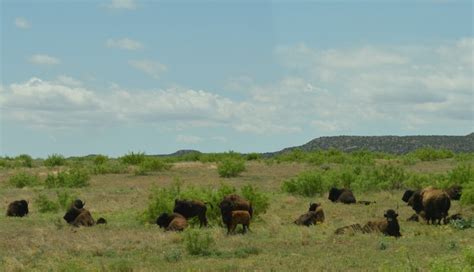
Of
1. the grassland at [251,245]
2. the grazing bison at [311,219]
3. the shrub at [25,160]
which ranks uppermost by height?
the shrub at [25,160]

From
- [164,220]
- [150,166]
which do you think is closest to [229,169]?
[150,166]

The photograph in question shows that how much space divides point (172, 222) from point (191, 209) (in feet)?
3.40

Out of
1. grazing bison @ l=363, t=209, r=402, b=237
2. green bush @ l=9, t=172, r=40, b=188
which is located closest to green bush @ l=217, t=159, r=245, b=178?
green bush @ l=9, t=172, r=40, b=188

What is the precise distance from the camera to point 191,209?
2175 cm

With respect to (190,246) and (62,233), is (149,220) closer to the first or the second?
(62,233)

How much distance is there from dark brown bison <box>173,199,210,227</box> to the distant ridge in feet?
249

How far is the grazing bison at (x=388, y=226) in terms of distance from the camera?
62.3 feet

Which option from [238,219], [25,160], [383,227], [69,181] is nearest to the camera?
[383,227]

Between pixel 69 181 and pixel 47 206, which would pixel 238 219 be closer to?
pixel 47 206

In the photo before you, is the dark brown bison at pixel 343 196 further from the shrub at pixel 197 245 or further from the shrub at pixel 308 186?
Result: the shrub at pixel 197 245

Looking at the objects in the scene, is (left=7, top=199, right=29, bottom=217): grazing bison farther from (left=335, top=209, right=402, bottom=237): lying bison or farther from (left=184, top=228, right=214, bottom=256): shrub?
(left=335, top=209, right=402, bottom=237): lying bison

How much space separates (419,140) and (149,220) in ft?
297

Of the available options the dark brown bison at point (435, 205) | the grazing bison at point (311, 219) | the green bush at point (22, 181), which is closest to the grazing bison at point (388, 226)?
the grazing bison at point (311, 219)

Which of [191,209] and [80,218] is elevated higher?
[191,209]
